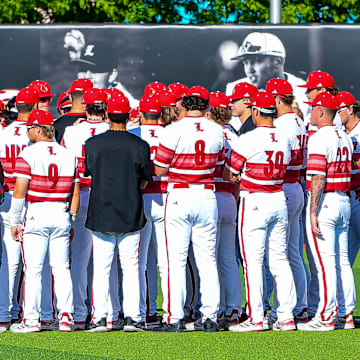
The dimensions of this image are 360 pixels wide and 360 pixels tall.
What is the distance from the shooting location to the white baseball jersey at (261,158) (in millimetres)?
8922

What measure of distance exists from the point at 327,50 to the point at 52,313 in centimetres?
936

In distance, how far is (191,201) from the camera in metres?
8.90

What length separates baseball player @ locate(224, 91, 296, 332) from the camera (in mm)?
8953

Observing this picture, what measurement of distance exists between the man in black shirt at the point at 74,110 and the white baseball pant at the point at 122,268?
4.43 feet

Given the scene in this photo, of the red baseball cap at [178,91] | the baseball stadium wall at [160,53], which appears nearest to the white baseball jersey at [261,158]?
the red baseball cap at [178,91]

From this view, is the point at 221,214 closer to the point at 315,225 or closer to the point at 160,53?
the point at 315,225

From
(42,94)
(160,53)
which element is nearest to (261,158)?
(42,94)

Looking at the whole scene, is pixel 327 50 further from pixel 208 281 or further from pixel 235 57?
pixel 208 281

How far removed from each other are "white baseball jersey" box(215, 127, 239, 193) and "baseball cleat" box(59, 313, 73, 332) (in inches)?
74.1

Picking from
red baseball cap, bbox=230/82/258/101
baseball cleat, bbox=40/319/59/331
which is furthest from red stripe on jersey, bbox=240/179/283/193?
baseball cleat, bbox=40/319/59/331

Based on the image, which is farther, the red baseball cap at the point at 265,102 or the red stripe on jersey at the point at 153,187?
the red stripe on jersey at the point at 153,187

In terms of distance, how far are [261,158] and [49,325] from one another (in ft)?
8.45

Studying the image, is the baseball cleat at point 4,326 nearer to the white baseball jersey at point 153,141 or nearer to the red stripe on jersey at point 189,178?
the white baseball jersey at point 153,141

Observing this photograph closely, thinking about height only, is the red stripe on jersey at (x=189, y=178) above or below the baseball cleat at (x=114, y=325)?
above
